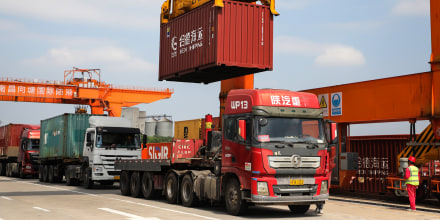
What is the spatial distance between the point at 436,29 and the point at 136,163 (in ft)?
37.0

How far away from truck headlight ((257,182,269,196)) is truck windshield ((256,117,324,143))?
3.38 feet

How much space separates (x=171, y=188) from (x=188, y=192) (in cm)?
115

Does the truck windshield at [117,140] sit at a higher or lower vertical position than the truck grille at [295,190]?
higher

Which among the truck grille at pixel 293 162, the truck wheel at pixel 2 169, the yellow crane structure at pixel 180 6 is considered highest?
the yellow crane structure at pixel 180 6

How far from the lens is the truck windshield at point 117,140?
69.6 ft

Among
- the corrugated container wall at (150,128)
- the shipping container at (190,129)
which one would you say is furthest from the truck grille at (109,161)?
the corrugated container wall at (150,128)

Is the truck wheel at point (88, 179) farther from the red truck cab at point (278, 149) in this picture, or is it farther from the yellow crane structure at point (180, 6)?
the red truck cab at point (278, 149)

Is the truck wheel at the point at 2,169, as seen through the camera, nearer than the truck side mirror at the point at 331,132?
No

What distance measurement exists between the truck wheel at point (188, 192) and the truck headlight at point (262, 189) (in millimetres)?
3164

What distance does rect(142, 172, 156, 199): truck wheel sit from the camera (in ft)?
55.3

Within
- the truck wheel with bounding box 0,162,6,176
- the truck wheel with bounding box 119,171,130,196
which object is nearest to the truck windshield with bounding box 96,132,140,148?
the truck wheel with bounding box 119,171,130,196

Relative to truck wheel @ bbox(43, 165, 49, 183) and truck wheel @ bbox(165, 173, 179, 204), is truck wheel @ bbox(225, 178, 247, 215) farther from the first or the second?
truck wheel @ bbox(43, 165, 49, 183)

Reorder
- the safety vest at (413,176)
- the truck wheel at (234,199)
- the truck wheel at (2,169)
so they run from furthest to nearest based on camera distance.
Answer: the truck wheel at (2,169) < the safety vest at (413,176) < the truck wheel at (234,199)

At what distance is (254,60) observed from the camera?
1741cm
